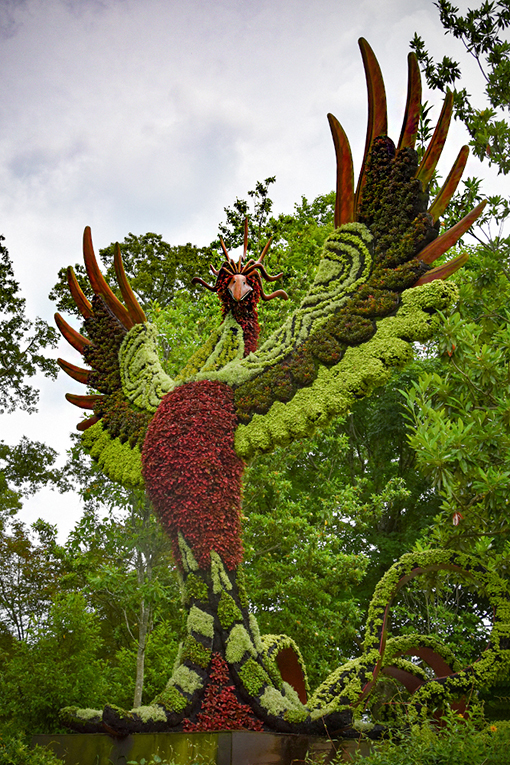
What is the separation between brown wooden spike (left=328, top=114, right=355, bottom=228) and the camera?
653 cm

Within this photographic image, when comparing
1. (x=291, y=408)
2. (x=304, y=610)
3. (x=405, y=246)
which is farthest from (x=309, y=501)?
(x=405, y=246)

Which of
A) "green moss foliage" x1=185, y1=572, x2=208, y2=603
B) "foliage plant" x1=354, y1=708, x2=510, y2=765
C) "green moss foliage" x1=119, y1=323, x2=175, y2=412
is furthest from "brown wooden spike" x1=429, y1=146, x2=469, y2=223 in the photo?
"foliage plant" x1=354, y1=708, x2=510, y2=765

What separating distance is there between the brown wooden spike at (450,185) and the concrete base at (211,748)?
4842 mm

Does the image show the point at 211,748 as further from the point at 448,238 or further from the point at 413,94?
the point at 413,94

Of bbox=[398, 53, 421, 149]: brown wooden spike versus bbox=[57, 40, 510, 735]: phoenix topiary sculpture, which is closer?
bbox=[57, 40, 510, 735]: phoenix topiary sculpture

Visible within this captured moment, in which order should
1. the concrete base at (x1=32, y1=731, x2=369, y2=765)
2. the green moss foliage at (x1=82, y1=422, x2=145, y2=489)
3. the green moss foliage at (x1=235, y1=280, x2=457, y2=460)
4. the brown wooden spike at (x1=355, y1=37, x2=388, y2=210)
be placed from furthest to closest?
the green moss foliage at (x1=82, y1=422, x2=145, y2=489)
the brown wooden spike at (x1=355, y1=37, x2=388, y2=210)
the green moss foliage at (x1=235, y1=280, x2=457, y2=460)
the concrete base at (x1=32, y1=731, x2=369, y2=765)

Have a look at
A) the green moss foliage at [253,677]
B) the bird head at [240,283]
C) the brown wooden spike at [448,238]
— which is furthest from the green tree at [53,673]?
the brown wooden spike at [448,238]

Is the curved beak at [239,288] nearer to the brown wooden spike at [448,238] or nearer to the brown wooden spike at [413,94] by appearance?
the brown wooden spike at [448,238]

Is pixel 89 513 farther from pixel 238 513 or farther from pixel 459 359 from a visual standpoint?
pixel 459 359

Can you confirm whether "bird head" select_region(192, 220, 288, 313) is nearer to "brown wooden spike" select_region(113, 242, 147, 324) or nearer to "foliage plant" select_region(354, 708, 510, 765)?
"brown wooden spike" select_region(113, 242, 147, 324)

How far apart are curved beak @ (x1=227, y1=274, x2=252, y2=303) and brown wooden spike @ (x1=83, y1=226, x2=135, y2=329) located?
1.72 m

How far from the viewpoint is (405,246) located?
595 centimetres

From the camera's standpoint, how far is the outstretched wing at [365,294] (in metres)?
5.79

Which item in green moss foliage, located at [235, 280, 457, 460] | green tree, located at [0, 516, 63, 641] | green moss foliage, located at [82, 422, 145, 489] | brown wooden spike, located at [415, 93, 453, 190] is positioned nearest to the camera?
green moss foliage, located at [235, 280, 457, 460]
